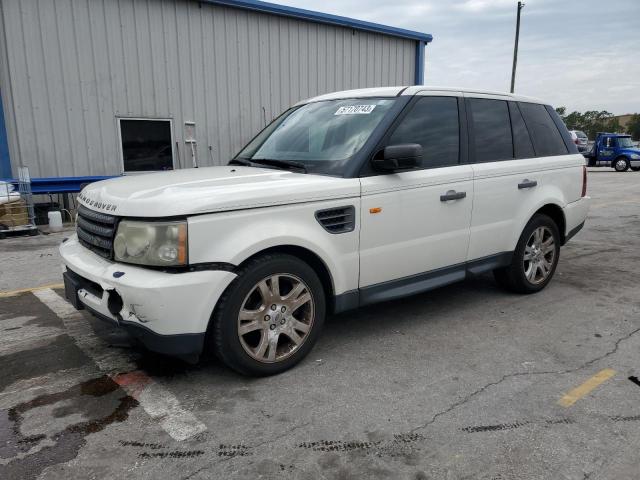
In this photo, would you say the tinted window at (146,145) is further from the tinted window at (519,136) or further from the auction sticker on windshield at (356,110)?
the tinted window at (519,136)

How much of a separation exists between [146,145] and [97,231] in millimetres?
8271

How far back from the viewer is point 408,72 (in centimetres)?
1503

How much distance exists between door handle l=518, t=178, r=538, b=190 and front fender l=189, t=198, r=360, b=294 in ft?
6.44

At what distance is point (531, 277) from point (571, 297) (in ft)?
1.45

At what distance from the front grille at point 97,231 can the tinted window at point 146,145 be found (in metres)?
7.63

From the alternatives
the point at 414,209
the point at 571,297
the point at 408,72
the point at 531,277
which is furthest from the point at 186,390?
the point at 408,72

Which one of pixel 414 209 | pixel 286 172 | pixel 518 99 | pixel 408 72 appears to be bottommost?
pixel 414 209

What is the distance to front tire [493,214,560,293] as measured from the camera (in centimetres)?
495

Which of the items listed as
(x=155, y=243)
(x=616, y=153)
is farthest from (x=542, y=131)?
(x=616, y=153)

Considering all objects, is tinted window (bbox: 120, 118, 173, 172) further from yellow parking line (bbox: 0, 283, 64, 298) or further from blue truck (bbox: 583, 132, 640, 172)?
blue truck (bbox: 583, 132, 640, 172)

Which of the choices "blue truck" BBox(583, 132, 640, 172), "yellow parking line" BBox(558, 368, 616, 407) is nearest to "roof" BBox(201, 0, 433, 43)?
"yellow parking line" BBox(558, 368, 616, 407)

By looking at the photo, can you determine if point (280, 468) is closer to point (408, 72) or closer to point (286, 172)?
point (286, 172)

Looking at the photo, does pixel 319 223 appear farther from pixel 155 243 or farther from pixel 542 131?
pixel 542 131

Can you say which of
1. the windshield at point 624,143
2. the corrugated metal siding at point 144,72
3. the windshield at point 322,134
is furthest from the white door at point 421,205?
the windshield at point 624,143
